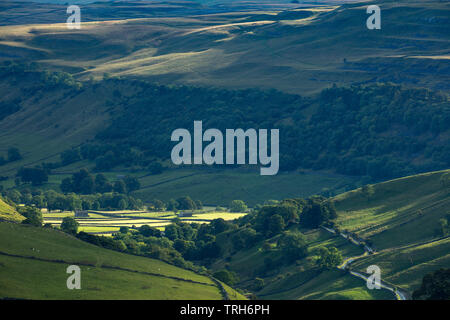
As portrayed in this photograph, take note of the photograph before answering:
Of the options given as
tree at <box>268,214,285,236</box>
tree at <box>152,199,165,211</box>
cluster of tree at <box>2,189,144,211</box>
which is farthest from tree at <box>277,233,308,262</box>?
cluster of tree at <box>2,189,144,211</box>

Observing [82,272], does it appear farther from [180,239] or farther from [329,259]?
[180,239]

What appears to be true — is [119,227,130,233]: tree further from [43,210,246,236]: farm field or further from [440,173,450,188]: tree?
[440,173,450,188]: tree

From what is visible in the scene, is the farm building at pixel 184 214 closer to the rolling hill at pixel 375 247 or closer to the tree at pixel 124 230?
the tree at pixel 124 230

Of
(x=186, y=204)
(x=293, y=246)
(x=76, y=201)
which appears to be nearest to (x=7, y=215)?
(x=293, y=246)
